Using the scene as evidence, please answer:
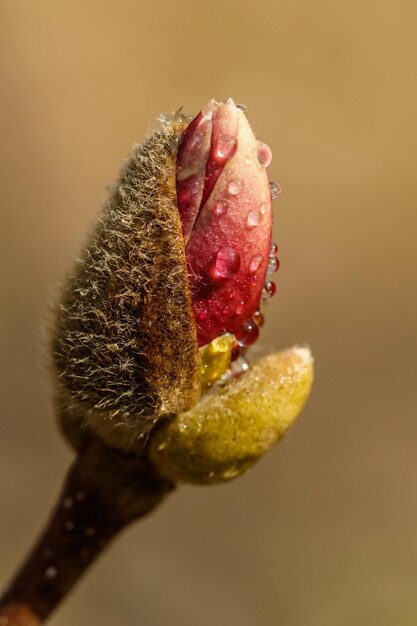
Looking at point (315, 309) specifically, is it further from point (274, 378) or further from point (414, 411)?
point (274, 378)

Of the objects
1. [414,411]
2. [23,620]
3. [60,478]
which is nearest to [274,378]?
[23,620]

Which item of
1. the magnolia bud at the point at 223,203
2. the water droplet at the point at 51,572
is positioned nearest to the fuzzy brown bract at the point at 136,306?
the magnolia bud at the point at 223,203

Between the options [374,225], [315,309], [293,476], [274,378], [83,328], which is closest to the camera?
[83,328]

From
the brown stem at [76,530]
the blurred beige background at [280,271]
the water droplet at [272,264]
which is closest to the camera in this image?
the water droplet at [272,264]

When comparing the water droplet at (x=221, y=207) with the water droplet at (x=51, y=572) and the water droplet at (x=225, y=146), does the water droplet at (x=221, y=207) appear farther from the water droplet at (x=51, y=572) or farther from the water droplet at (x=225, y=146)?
the water droplet at (x=51, y=572)

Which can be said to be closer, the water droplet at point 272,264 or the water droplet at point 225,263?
the water droplet at point 225,263
